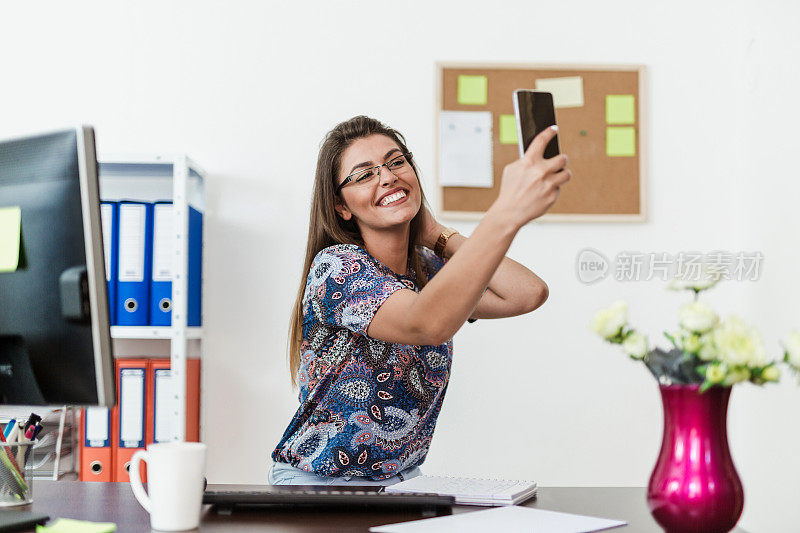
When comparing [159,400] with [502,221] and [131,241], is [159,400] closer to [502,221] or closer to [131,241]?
[131,241]

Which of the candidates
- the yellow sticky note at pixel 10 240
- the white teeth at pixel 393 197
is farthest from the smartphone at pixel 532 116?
the yellow sticky note at pixel 10 240

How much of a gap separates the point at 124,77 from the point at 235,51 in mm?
340

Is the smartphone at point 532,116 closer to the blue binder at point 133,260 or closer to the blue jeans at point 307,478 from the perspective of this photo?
the blue jeans at point 307,478

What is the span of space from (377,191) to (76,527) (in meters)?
0.82

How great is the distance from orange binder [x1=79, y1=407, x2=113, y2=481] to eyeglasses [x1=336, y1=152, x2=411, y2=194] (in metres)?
0.96

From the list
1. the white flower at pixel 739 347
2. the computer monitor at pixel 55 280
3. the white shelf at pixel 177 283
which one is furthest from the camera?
the white shelf at pixel 177 283

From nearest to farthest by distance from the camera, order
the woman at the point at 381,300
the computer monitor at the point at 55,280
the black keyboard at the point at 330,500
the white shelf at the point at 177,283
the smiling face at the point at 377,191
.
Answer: the computer monitor at the point at 55,280 → the black keyboard at the point at 330,500 → the woman at the point at 381,300 → the smiling face at the point at 377,191 → the white shelf at the point at 177,283

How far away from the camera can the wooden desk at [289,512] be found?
86 cm

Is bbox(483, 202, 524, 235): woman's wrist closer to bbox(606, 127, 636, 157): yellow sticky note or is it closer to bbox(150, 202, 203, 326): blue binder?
bbox(150, 202, 203, 326): blue binder

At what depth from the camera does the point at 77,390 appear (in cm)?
82

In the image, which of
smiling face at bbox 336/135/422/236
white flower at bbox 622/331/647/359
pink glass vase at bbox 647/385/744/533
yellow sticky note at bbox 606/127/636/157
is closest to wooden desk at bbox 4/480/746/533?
pink glass vase at bbox 647/385/744/533

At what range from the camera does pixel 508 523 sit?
85 centimetres

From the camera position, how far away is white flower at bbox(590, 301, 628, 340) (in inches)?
29.9

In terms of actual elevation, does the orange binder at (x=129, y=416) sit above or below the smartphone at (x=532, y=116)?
below
